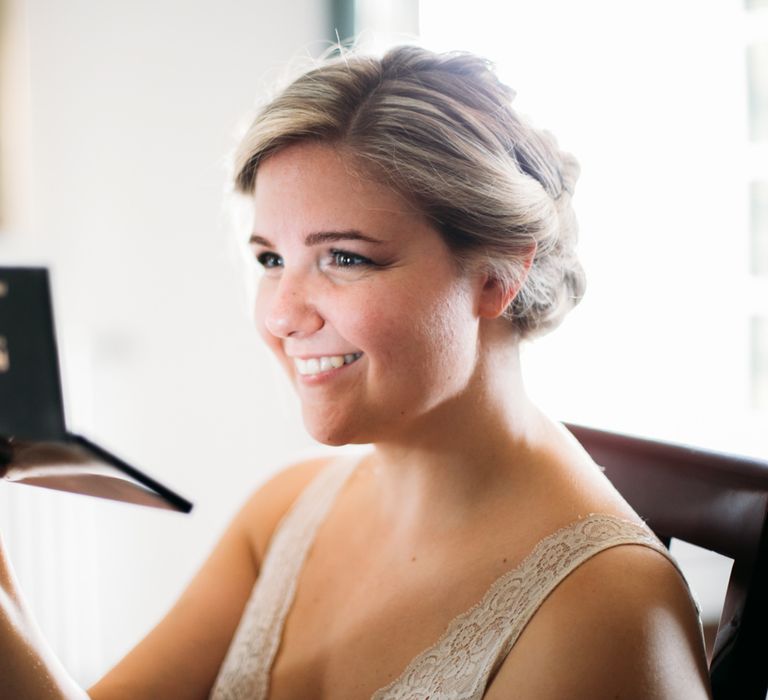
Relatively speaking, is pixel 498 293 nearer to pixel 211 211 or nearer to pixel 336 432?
pixel 336 432

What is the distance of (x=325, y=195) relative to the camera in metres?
0.99

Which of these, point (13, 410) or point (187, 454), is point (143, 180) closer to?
point (187, 454)

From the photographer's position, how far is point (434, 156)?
974 millimetres

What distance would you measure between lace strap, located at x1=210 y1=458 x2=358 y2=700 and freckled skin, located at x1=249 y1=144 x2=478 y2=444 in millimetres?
292

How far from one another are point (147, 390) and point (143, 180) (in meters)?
0.57

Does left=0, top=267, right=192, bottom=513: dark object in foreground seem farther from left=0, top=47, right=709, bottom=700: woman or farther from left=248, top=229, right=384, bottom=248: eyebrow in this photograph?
left=248, top=229, right=384, bottom=248: eyebrow

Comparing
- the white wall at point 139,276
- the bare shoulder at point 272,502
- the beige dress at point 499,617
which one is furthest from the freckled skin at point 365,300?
A: the white wall at point 139,276

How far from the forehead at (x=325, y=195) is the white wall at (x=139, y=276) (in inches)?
54.3

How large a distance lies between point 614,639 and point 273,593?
0.53 meters

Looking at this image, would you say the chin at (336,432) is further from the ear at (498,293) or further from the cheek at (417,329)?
the ear at (498,293)

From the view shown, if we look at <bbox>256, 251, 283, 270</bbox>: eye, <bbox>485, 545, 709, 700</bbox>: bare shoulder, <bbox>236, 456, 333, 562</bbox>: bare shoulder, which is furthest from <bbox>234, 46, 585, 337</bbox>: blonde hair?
<bbox>236, 456, 333, 562</bbox>: bare shoulder

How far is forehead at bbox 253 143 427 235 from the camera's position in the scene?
38.6 inches

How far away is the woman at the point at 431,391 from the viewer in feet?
2.99

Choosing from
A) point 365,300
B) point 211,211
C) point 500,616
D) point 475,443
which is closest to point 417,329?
point 365,300
